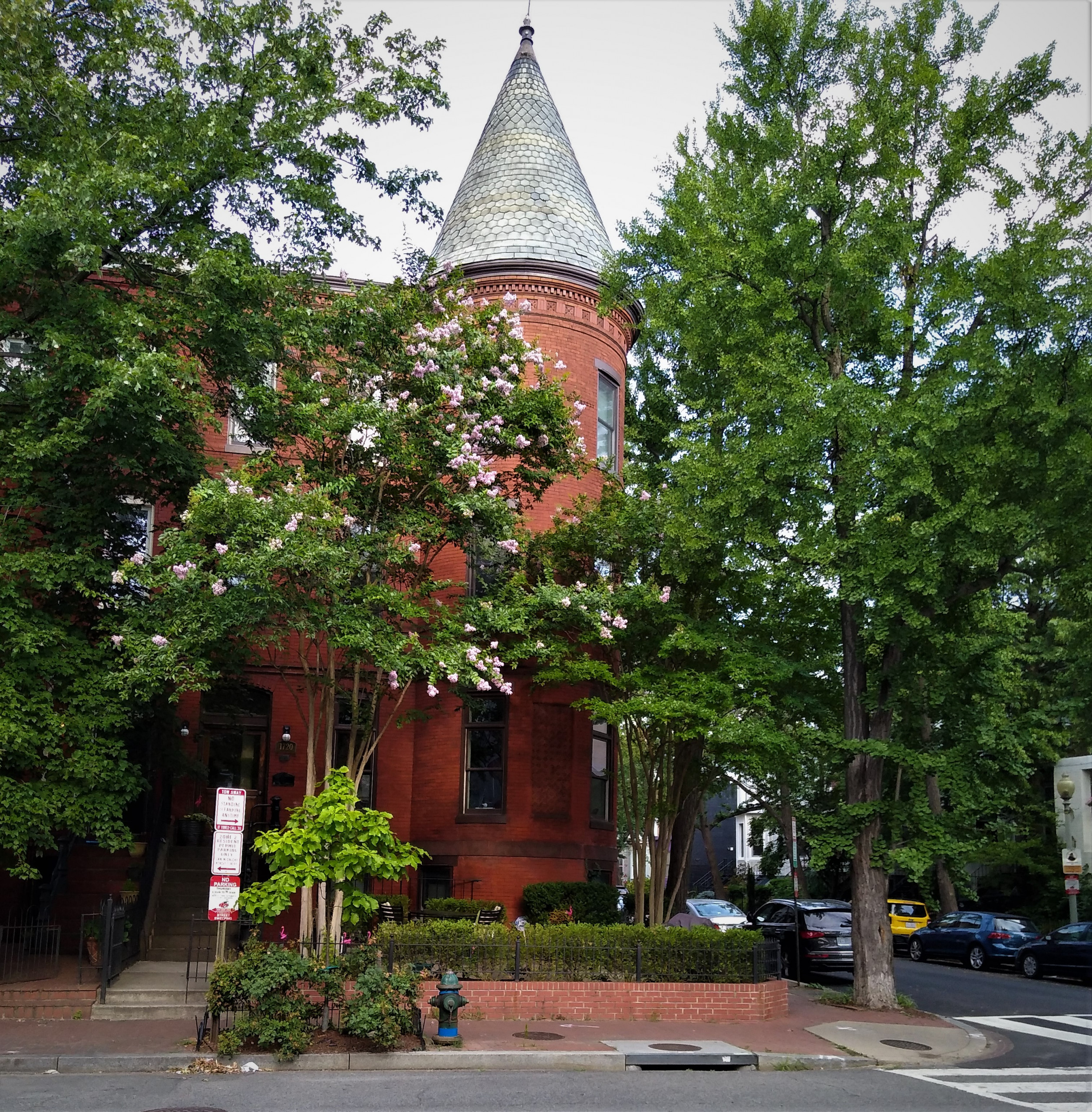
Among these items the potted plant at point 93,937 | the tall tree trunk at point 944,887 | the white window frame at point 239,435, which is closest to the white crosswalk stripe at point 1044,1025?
the potted plant at point 93,937

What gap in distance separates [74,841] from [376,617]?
841 cm

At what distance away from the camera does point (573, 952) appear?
15383mm

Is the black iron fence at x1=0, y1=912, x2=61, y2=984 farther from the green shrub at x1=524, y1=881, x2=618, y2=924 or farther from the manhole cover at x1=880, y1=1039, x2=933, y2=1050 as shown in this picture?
the manhole cover at x1=880, y1=1039, x2=933, y2=1050

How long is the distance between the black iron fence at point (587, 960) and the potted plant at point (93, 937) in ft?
14.4

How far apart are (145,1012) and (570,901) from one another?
834 centimetres

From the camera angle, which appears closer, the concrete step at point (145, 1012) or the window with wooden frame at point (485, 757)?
the concrete step at point (145, 1012)

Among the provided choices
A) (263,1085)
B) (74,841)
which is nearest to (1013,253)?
(263,1085)

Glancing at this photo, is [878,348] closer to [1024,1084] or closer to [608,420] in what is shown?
[608,420]

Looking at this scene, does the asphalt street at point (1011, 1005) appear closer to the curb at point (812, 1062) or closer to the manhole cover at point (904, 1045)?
the manhole cover at point (904, 1045)

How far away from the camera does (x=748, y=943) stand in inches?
634

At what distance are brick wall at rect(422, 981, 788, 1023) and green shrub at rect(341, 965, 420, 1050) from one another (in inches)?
87.2

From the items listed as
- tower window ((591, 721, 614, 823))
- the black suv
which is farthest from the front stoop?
the black suv

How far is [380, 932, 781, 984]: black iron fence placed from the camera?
15.0 metres

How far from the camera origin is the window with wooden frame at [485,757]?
71.1 ft
